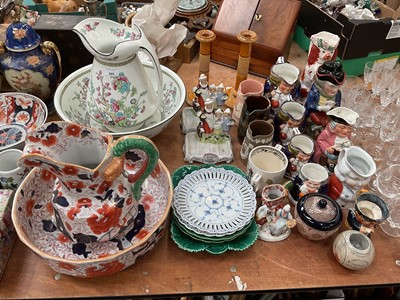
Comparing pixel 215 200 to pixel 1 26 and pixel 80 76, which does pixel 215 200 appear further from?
Answer: pixel 1 26

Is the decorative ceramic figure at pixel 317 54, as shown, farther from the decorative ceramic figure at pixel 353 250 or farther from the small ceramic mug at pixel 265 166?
the decorative ceramic figure at pixel 353 250

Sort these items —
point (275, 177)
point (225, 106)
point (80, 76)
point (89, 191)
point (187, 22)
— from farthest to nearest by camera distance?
point (187, 22), point (225, 106), point (80, 76), point (275, 177), point (89, 191)

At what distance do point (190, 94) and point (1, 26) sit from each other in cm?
59

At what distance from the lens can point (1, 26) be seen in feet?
3.70

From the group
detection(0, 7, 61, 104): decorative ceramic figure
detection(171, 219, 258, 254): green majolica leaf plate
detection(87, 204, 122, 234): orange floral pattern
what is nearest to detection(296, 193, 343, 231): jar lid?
detection(171, 219, 258, 254): green majolica leaf plate

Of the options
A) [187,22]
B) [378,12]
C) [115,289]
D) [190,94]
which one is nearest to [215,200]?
[115,289]

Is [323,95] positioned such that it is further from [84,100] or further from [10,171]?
[10,171]

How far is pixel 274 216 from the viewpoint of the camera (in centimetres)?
77

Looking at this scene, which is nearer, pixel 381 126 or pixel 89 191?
pixel 89 191

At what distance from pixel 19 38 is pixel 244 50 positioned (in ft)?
1.83

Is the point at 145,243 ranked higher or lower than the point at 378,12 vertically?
lower

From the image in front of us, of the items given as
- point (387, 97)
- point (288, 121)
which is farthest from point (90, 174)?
point (387, 97)

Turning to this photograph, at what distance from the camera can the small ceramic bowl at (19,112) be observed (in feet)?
3.21

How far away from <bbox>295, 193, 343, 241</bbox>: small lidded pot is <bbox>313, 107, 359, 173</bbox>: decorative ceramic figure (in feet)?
0.37
